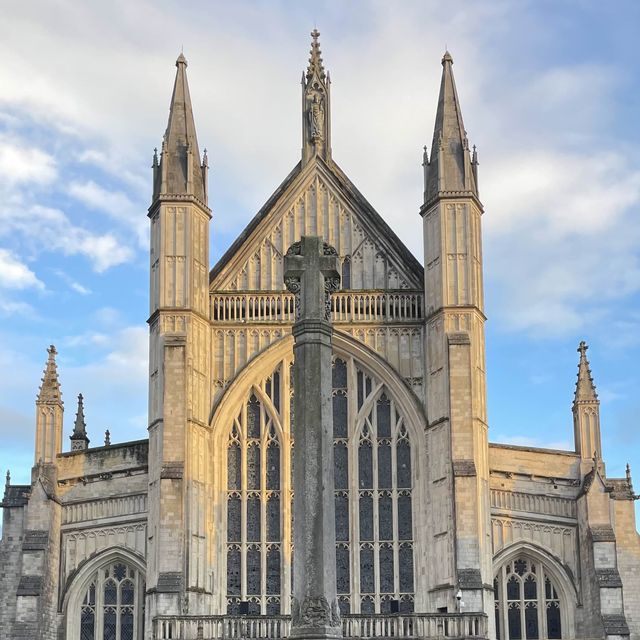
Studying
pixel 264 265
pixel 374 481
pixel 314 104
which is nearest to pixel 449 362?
pixel 374 481

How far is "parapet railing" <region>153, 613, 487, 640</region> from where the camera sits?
110ft

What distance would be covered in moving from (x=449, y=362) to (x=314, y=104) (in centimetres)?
1101

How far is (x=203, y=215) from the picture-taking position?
44438 millimetres

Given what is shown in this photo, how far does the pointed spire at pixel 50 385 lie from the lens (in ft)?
147

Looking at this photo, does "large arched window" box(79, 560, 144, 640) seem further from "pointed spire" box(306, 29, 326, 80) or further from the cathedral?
"pointed spire" box(306, 29, 326, 80)

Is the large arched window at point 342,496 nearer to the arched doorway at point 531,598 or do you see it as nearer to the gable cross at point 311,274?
the arched doorway at point 531,598

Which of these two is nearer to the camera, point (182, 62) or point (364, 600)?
point (364, 600)

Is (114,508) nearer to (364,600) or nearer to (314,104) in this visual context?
(364,600)

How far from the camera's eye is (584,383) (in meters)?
45.4

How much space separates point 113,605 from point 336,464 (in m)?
8.31

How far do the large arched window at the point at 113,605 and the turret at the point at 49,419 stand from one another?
13.7 feet

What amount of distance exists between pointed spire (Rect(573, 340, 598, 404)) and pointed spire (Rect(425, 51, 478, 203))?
6614mm

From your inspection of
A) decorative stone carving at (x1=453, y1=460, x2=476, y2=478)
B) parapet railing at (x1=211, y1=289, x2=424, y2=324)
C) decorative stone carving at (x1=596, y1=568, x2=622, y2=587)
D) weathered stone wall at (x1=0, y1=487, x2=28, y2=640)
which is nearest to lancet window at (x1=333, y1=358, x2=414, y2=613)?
parapet railing at (x1=211, y1=289, x2=424, y2=324)

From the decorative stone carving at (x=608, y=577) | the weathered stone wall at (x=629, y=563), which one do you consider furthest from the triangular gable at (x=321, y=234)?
the decorative stone carving at (x=608, y=577)
